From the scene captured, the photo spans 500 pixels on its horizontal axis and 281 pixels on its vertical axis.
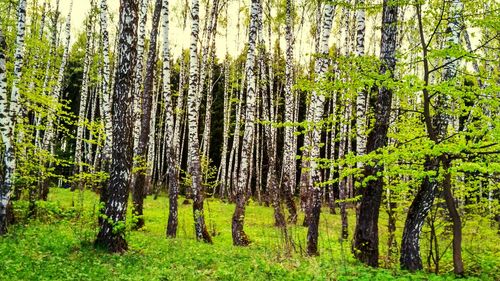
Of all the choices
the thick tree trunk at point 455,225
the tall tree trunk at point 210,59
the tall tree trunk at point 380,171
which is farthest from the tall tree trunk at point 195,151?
the thick tree trunk at point 455,225

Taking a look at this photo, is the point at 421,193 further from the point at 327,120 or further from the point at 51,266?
the point at 51,266

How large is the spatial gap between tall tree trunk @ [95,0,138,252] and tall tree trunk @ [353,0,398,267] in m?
5.39

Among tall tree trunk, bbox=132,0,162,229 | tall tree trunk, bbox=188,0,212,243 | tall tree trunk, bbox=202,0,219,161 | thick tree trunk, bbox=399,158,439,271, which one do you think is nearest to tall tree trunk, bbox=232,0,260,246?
tall tree trunk, bbox=188,0,212,243

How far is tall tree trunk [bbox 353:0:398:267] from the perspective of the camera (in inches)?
349

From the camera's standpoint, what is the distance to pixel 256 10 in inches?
511

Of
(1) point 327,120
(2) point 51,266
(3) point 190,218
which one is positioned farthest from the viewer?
(3) point 190,218

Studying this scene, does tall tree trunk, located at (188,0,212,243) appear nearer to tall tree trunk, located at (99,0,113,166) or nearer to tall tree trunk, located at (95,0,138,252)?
tall tree trunk, located at (99,0,113,166)

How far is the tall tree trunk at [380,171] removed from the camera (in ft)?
29.1

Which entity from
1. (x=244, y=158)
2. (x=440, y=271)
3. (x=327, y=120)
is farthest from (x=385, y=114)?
(x=244, y=158)

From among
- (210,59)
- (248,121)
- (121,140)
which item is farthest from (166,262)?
(210,59)

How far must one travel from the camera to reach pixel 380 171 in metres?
8.98

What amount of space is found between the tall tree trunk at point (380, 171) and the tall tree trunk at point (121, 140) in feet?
17.7

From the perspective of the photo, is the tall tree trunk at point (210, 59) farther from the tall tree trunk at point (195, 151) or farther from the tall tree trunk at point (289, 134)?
the tall tree trunk at point (195, 151)

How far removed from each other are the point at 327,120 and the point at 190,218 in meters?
12.7
